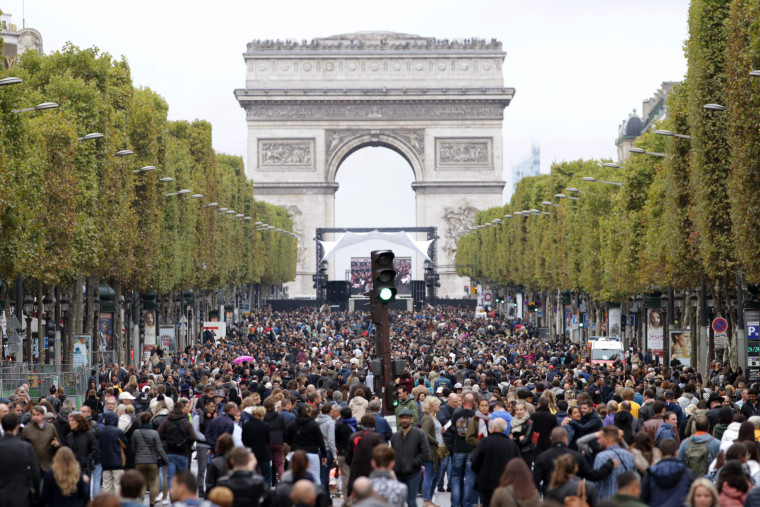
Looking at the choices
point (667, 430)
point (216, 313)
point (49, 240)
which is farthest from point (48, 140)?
point (216, 313)

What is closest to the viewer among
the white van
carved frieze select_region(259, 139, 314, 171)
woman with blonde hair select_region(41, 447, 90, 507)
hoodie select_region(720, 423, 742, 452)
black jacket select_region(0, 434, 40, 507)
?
woman with blonde hair select_region(41, 447, 90, 507)

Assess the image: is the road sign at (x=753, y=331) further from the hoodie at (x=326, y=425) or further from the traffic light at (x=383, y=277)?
the hoodie at (x=326, y=425)

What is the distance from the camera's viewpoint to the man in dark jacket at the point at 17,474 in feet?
49.1

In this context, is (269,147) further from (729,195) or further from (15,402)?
(15,402)

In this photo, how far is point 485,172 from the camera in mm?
128750

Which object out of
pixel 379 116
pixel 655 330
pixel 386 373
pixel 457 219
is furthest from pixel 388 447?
pixel 457 219

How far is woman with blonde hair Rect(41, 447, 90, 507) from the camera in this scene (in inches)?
579

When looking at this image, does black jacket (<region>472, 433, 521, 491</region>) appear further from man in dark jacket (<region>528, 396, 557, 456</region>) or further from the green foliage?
the green foliage

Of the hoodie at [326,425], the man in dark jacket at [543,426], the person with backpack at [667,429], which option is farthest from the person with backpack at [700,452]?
the hoodie at [326,425]

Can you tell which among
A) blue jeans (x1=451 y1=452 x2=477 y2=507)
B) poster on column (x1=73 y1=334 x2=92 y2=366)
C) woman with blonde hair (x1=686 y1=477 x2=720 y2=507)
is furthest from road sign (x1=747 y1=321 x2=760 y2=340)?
woman with blonde hair (x1=686 y1=477 x2=720 y2=507)

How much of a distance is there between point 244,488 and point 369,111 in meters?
115

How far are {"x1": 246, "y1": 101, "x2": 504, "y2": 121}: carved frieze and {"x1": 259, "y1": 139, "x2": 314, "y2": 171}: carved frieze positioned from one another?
213 centimetres

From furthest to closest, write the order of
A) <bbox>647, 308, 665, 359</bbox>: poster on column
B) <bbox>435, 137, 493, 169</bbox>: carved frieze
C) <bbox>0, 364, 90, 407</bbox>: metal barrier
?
<bbox>435, 137, 493, 169</bbox>: carved frieze < <bbox>647, 308, 665, 359</bbox>: poster on column < <bbox>0, 364, 90, 407</bbox>: metal barrier

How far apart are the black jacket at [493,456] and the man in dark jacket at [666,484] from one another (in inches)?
105
